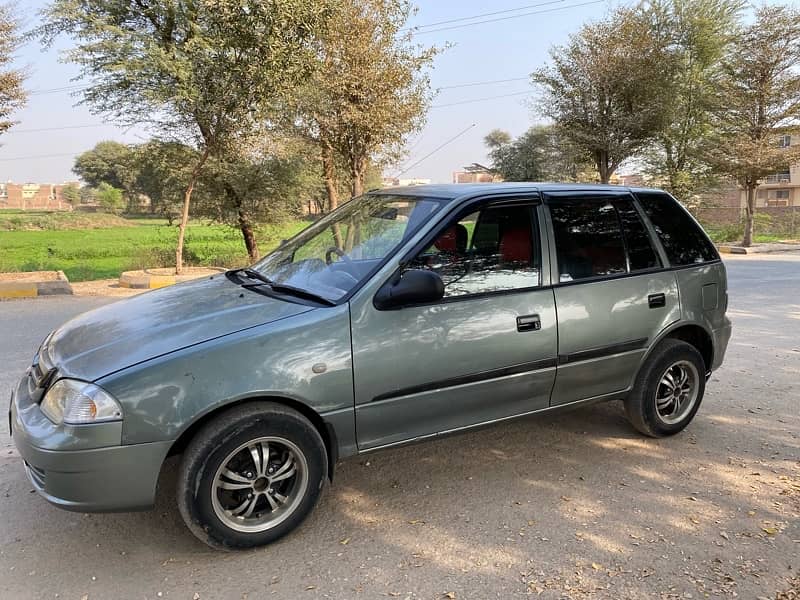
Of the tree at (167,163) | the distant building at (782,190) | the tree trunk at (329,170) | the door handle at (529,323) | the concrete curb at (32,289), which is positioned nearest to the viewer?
the door handle at (529,323)

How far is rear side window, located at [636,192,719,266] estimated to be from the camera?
4188 mm

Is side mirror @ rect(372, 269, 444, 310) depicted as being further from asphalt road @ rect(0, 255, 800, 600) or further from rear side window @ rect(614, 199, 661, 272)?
rear side window @ rect(614, 199, 661, 272)

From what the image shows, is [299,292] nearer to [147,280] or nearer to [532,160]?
[147,280]

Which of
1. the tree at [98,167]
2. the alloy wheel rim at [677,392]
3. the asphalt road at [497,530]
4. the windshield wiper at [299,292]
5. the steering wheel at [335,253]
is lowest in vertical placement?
the asphalt road at [497,530]

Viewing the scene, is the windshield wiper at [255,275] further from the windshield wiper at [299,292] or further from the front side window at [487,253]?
the front side window at [487,253]

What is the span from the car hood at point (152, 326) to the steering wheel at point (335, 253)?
488 mm

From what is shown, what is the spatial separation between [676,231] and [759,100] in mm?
22751

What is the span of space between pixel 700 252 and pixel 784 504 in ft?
6.01

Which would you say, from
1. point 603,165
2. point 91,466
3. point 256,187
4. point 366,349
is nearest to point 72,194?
point 256,187

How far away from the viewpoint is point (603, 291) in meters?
3.75

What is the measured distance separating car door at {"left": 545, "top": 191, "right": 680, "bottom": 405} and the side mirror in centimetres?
95

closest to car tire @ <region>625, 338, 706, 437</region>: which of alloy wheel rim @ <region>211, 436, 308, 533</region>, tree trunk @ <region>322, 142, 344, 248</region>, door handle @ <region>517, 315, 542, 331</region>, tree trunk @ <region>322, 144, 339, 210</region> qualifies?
door handle @ <region>517, 315, 542, 331</region>

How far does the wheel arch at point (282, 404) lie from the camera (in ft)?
8.87

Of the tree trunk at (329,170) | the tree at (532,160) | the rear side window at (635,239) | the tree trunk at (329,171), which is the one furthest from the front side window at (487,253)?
the tree at (532,160)
